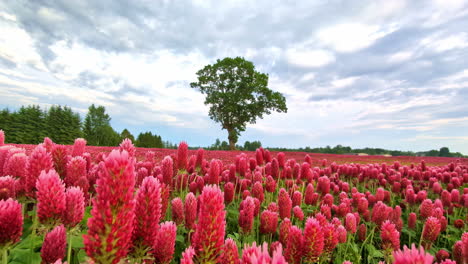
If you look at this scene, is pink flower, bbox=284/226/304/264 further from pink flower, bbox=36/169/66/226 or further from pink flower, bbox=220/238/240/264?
pink flower, bbox=36/169/66/226

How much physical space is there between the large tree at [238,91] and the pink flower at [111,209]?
3799 centimetres

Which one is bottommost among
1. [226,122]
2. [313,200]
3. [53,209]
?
[313,200]

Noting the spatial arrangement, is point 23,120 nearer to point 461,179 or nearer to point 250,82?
point 250,82

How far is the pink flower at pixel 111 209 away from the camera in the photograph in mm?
974

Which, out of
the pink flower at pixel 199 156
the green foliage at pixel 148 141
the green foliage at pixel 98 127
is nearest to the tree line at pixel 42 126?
the green foliage at pixel 148 141

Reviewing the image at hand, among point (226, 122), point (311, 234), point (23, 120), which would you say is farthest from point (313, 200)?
point (23, 120)

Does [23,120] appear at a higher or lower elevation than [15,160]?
higher

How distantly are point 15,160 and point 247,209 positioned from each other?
7.29 ft

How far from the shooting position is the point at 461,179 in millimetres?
6730

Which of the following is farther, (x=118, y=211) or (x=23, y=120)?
(x=23, y=120)

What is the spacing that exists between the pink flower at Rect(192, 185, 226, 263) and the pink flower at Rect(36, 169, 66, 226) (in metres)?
0.86

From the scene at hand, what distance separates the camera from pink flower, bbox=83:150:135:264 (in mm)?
974

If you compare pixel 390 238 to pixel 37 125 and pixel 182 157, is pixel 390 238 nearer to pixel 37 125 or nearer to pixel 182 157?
pixel 182 157

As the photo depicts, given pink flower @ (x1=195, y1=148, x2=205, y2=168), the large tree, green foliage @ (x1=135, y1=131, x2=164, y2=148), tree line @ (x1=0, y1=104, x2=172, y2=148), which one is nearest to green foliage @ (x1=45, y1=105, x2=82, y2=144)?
tree line @ (x1=0, y1=104, x2=172, y2=148)
